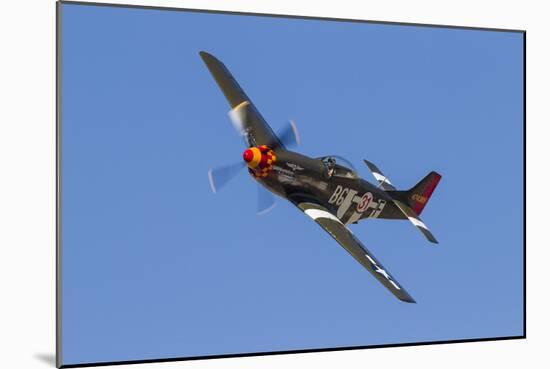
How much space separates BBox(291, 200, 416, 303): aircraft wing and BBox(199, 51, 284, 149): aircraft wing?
2.86 feet

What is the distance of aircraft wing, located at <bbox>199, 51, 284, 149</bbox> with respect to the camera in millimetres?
11354

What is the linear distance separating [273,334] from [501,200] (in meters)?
3.71

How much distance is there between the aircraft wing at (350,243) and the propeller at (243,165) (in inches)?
16.2

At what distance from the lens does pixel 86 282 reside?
10625 millimetres

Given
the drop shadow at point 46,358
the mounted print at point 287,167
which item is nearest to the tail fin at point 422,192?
the mounted print at point 287,167

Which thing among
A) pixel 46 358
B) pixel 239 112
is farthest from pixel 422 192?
pixel 46 358

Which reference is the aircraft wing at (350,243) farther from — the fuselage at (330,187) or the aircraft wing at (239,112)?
the aircraft wing at (239,112)

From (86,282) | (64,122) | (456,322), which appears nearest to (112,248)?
(86,282)

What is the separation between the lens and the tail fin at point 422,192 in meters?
12.5

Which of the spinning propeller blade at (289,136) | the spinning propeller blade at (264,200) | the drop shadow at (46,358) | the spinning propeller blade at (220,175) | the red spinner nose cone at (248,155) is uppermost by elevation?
the spinning propeller blade at (289,136)

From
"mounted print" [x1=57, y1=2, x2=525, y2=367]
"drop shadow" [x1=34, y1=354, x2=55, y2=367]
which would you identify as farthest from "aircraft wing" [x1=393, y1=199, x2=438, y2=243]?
"drop shadow" [x1=34, y1=354, x2=55, y2=367]

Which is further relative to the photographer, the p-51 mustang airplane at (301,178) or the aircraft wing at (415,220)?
the aircraft wing at (415,220)

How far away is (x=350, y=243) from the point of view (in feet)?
37.2

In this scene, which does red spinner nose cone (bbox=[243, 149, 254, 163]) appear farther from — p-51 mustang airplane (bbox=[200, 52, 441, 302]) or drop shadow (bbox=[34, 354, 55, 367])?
drop shadow (bbox=[34, 354, 55, 367])
